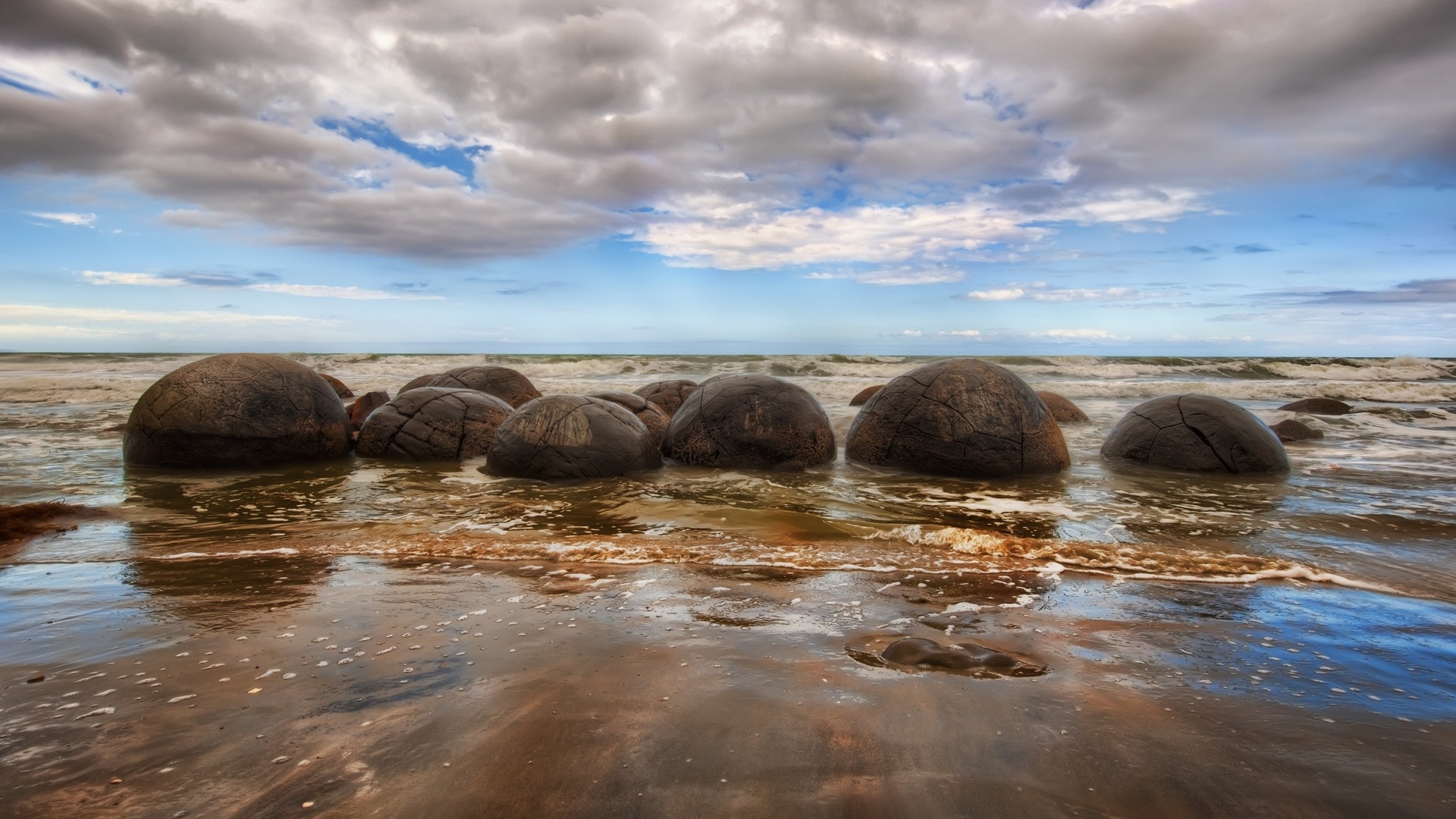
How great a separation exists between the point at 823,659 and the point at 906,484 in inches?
197

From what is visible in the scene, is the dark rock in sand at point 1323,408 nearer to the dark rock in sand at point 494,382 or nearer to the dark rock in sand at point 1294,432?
the dark rock in sand at point 1294,432

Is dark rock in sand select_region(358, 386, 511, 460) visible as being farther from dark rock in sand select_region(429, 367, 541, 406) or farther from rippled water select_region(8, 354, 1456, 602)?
dark rock in sand select_region(429, 367, 541, 406)

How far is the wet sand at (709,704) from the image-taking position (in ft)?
6.73

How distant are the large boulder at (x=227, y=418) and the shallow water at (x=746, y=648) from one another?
1251mm

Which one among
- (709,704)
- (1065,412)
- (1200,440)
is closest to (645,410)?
(1200,440)

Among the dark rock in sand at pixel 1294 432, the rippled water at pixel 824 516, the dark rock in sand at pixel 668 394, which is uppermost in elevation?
the dark rock in sand at pixel 668 394

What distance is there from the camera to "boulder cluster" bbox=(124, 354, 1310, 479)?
322 inches

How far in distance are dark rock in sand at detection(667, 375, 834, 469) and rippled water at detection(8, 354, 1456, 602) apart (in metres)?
0.29

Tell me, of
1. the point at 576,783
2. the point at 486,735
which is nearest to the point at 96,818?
the point at 486,735

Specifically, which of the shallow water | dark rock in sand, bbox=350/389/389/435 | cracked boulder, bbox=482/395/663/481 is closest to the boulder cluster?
cracked boulder, bbox=482/395/663/481

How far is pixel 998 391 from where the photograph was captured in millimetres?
8188

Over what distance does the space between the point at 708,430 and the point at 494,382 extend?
562cm

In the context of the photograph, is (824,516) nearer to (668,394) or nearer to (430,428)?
(430,428)

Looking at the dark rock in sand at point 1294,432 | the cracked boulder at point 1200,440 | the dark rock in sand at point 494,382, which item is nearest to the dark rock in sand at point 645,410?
the dark rock in sand at point 494,382
